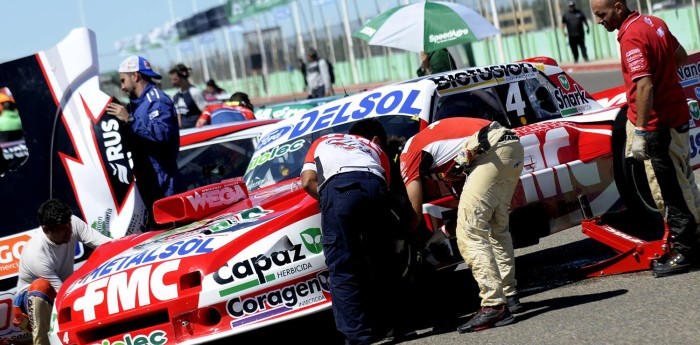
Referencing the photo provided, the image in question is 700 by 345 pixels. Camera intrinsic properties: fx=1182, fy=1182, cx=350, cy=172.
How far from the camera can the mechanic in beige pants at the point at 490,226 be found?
6.62 m

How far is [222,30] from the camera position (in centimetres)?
6425

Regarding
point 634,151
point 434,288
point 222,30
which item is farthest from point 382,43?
point 222,30

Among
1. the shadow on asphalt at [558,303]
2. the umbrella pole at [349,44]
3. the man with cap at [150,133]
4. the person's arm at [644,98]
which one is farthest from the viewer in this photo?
the umbrella pole at [349,44]

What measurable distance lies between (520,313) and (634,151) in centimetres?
125

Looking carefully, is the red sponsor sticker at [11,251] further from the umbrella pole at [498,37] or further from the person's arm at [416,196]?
the umbrella pole at [498,37]

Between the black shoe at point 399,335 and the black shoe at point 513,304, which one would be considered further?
the black shoe at point 513,304

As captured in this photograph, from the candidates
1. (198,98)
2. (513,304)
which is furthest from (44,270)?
(198,98)

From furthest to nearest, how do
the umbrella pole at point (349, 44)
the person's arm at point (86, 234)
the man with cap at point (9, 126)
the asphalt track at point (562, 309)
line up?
the umbrella pole at point (349, 44)
the man with cap at point (9, 126)
the person's arm at point (86, 234)
the asphalt track at point (562, 309)

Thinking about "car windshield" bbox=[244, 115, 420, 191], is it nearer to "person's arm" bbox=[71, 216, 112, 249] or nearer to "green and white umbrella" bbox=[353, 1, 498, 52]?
"person's arm" bbox=[71, 216, 112, 249]

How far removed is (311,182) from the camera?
6.75m

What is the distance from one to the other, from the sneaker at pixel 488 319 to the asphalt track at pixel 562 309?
0.04 meters

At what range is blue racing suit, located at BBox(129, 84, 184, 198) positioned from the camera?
848cm

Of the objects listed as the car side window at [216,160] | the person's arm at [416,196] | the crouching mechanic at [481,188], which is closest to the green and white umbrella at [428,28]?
the car side window at [216,160]

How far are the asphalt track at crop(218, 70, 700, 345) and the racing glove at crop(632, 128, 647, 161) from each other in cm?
76
